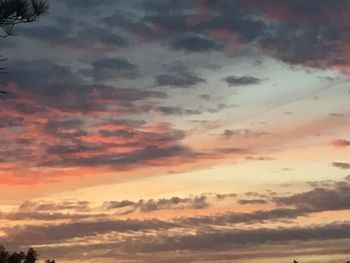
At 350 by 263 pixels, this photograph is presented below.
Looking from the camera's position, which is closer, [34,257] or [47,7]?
[47,7]

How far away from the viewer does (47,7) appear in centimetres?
2978

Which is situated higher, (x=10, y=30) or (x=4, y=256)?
(x=10, y=30)

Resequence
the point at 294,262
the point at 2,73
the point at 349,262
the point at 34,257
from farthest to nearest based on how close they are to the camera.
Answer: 1. the point at 349,262
2. the point at 294,262
3. the point at 34,257
4. the point at 2,73

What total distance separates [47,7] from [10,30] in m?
1.76

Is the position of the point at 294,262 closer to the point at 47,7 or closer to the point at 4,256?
the point at 4,256

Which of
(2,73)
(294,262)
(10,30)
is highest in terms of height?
(10,30)

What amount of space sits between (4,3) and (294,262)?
28.4 meters

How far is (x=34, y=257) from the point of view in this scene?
43.7 metres

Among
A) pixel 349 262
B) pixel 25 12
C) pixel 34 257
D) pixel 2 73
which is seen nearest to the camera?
pixel 2 73

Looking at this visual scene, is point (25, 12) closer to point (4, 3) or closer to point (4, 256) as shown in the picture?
point (4, 3)

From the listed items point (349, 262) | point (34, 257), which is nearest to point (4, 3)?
point (34, 257)

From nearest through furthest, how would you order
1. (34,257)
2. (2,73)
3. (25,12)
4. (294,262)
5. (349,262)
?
(2,73) → (25,12) → (34,257) → (294,262) → (349,262)

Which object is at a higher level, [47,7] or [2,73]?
[47,7]

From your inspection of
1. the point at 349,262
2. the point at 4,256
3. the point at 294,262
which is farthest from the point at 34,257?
the point at 349,262
